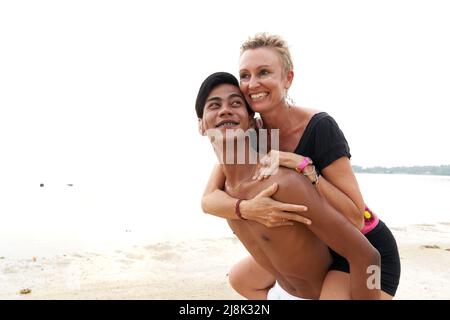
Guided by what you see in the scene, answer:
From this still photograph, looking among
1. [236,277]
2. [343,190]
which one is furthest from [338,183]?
[236,277]

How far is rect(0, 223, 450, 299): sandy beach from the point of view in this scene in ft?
22.6

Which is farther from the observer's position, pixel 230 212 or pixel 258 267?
pixel 258 267

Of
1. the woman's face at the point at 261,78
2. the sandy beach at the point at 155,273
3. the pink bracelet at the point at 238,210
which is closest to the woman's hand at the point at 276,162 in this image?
the pink bracelet at the point at 238,210

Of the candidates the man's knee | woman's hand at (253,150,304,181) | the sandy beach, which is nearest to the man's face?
woman's hand at (253,150,304,181)

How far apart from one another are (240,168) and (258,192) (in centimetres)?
23

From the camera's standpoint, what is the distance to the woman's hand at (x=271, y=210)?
247 cm

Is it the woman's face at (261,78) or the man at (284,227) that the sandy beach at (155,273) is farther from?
the woman's face at (261,78)

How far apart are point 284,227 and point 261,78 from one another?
105cm

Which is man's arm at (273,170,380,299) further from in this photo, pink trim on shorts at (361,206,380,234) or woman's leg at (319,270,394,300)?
pink trim on shorts at (361,206,380,234)

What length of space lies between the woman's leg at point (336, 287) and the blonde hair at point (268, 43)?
1560 mm

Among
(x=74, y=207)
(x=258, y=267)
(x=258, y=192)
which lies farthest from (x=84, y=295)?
(x=74, y=207)

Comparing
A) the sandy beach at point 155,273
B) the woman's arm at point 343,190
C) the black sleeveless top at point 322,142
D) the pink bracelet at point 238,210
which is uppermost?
the black sleeveless top at point 322,142

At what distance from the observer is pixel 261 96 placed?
2822 millimetres
